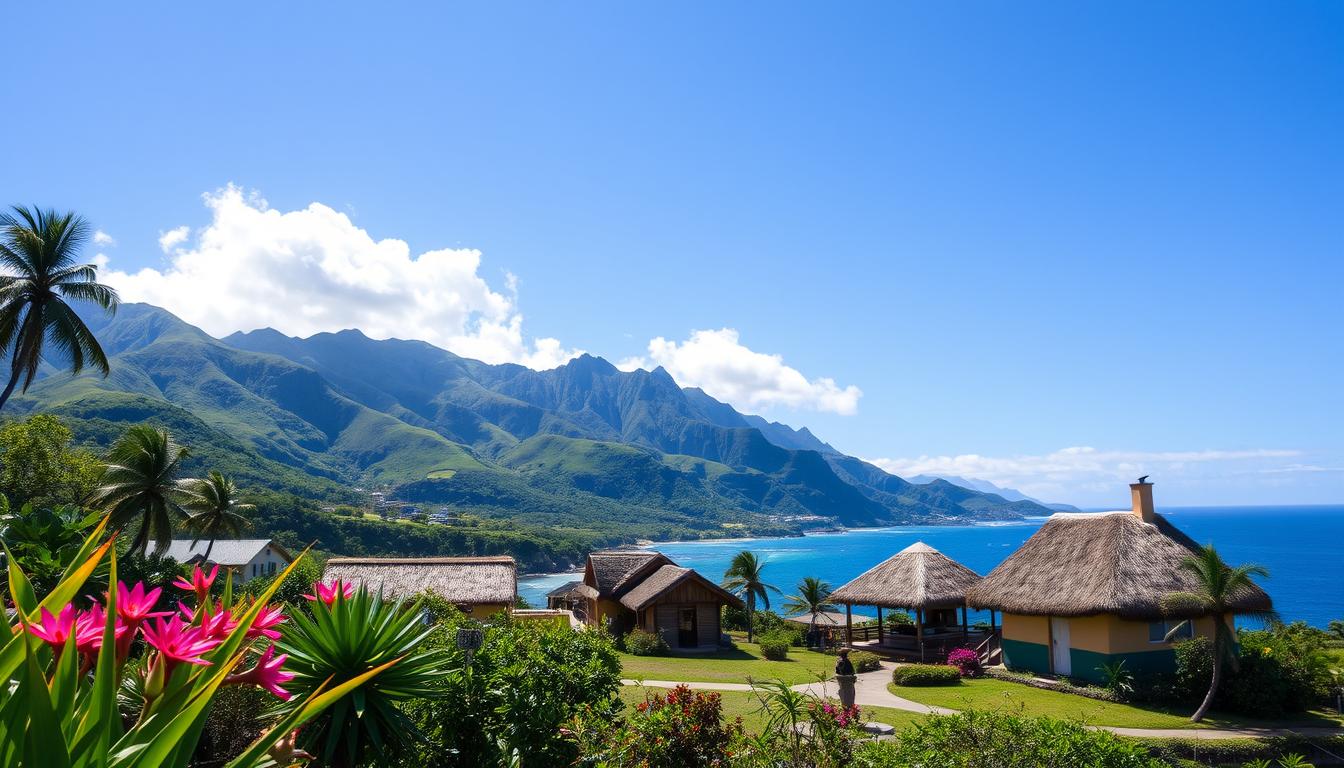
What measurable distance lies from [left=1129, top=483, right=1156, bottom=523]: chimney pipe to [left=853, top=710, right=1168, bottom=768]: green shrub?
21.5 metres

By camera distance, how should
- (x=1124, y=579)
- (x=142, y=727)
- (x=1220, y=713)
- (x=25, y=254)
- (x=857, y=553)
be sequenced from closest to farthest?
(x=142, y=727) → (x=1220, y=713) → (x=1124, y=579) → (x=25, y=254) → (x=857, y=553)

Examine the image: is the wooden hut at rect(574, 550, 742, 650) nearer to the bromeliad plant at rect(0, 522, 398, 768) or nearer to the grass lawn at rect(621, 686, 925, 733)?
the grass lawn at rect(621, 686, 925, 733)

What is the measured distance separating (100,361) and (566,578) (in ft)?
331

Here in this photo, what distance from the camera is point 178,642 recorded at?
280cm

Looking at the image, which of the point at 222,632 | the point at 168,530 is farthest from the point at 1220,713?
the point at 168,530

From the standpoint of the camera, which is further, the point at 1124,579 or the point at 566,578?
the point at 566,578

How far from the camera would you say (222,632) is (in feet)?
10.4

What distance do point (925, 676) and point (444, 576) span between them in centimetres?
2105

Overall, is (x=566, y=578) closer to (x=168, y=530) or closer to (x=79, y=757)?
(x=168, y=530)

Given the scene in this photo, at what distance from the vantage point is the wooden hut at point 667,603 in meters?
31.1

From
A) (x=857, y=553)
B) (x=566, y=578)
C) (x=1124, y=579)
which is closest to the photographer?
(x=1124, y=579)

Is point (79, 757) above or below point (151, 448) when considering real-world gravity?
below

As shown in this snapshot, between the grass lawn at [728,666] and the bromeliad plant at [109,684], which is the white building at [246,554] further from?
the bromeliad plant at [109,684]

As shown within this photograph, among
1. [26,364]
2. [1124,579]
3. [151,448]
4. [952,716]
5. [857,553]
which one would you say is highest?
[26,364]
